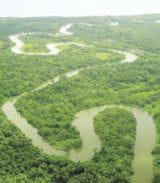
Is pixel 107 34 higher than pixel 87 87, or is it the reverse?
pixel 107 34

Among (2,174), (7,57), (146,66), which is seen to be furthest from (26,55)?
(2,174)

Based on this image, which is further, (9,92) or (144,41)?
(144,41)

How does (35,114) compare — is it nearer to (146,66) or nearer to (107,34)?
(146,66)

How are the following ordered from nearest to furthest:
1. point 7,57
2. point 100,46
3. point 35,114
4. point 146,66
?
point 35,114, point 146,66, point 7,57, point 100,46

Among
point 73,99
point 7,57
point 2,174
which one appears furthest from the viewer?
point 7,57

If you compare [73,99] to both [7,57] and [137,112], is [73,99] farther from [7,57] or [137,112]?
[7,57]

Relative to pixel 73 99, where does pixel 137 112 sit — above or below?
below

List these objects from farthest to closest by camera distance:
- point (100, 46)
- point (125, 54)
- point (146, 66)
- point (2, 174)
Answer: point (100, 46), point (125, 54), point (146, 66), point (2, 174)

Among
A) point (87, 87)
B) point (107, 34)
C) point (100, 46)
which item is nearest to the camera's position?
point (87, 87)

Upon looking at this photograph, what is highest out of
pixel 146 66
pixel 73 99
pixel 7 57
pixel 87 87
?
pixel 7 57

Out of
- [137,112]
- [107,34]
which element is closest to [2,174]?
[137,112]
